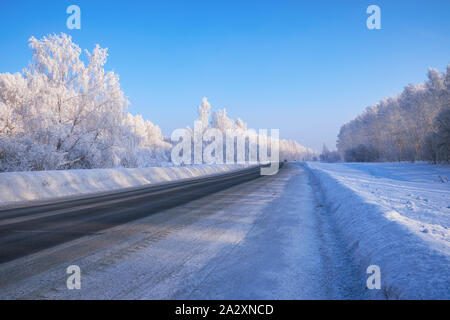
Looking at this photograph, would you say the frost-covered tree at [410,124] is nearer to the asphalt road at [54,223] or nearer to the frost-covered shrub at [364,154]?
the frost-covered shrub at [364,154]

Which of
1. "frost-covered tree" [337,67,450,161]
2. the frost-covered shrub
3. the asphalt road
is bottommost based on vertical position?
the asphalt road

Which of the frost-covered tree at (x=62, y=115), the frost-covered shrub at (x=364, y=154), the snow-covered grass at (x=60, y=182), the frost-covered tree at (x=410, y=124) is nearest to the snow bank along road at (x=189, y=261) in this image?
the snow-covered grass at (x=60, y=182)

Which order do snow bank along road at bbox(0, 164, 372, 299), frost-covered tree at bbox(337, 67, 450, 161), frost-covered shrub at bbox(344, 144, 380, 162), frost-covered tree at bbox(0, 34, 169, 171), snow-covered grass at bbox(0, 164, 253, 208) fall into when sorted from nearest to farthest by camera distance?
1. snow bank along road at bbox(0, 164, 372, 299)
2. snow-covered grass at bbox(0, 164, 253, 208)
3. frost-covered tree at bbox(0, 34, 169, 171)
4. frost-covered tree at bbox(337, 67, 450, 161)
5. frost-covered shrub at bbox(344, 144, 380, 162)

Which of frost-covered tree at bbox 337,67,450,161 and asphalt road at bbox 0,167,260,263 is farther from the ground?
frost-covered tree at bbox 337,67,450,161

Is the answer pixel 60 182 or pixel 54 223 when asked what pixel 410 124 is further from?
pixel 54 223

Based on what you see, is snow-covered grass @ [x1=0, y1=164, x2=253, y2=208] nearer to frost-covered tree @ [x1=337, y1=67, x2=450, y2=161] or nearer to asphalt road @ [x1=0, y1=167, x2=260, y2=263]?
asphalt road @ [x1=0, y1=167, x2=260, y2=263]

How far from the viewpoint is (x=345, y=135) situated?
3531 inches

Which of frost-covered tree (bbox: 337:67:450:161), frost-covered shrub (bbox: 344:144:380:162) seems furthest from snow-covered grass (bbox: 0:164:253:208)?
frost-covered shrub (bbox: 344:144:380:162)

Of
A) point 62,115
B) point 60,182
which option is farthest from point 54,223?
point 62,115

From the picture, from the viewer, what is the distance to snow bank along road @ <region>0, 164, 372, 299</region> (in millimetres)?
2627

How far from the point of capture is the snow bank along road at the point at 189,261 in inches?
103
